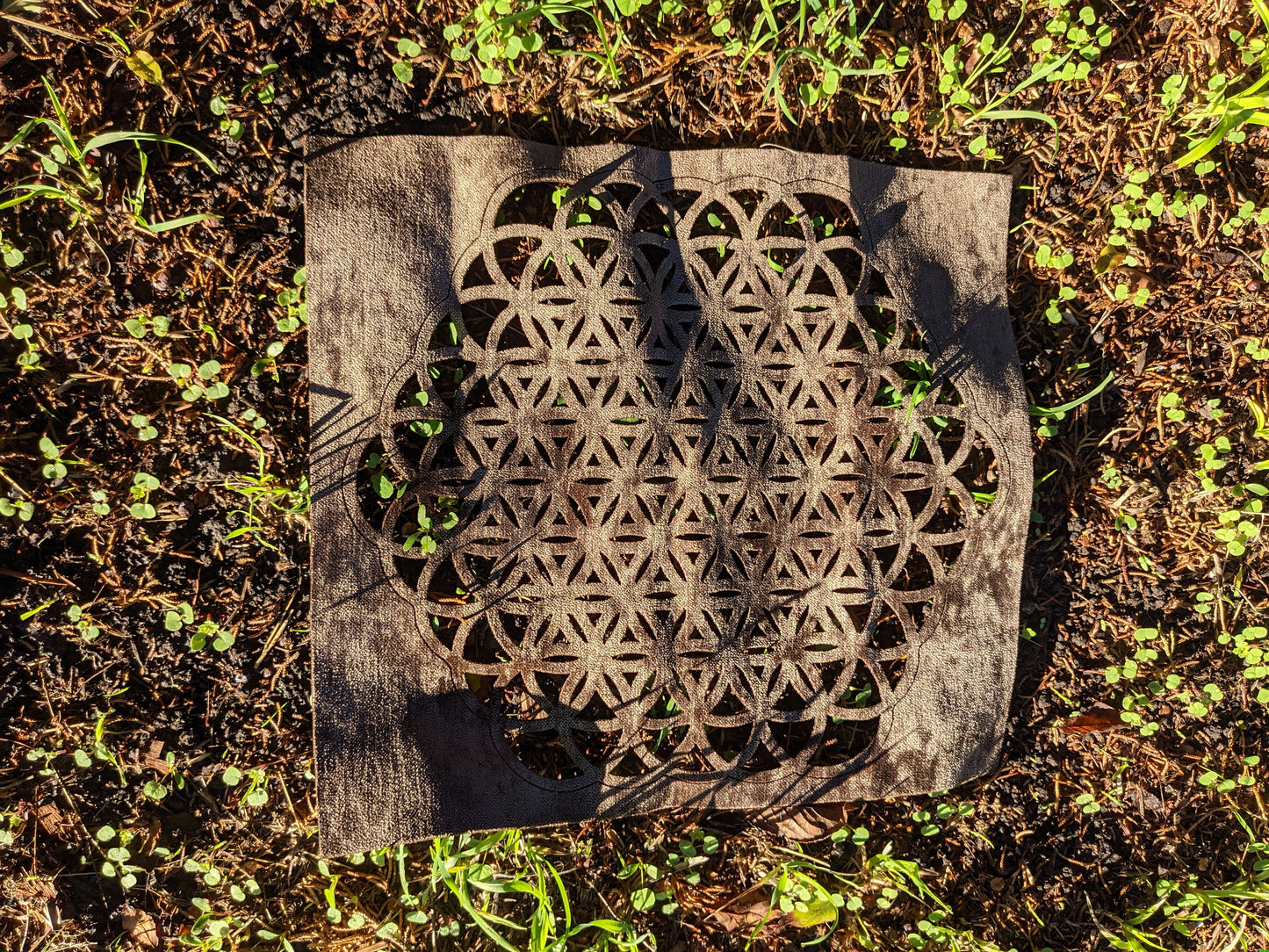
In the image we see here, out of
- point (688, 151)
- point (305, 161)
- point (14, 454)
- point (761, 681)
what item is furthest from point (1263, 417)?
point (14, 454)

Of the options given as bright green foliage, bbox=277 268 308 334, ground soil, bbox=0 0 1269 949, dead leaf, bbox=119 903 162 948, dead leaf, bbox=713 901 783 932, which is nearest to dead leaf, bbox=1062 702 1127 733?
ground soil, bbox=0 0 1269 949

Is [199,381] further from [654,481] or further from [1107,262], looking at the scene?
[1107,262]

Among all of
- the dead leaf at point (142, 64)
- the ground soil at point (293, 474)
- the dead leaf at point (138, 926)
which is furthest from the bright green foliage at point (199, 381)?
the dead leaf at point (138, 926)

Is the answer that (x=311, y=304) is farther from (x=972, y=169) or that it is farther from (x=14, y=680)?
(x=972, y=169)

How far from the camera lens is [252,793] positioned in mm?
1487

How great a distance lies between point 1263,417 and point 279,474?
2.35 m

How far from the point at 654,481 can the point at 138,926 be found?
1.45 metres

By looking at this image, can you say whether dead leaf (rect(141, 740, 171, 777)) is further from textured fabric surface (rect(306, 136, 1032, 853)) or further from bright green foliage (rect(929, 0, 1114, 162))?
bright green foliage (rect(929, 0, 1114, 162))

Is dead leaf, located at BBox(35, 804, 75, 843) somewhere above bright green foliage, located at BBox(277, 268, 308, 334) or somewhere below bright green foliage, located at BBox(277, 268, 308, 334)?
below

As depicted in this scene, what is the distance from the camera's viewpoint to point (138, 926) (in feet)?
4.82

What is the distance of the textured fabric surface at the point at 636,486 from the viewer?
55.1 inches

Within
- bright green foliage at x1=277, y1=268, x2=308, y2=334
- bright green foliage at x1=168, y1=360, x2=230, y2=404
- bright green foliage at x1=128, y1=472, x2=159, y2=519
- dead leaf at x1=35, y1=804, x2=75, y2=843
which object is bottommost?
dead leaf at x1=35, y1=804, x2=75, y2=843

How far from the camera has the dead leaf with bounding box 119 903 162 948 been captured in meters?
1.47

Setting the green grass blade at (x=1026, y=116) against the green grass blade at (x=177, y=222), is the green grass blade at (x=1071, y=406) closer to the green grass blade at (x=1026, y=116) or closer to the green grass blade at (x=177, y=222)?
the green grass blade at (x=1026, y=116)
